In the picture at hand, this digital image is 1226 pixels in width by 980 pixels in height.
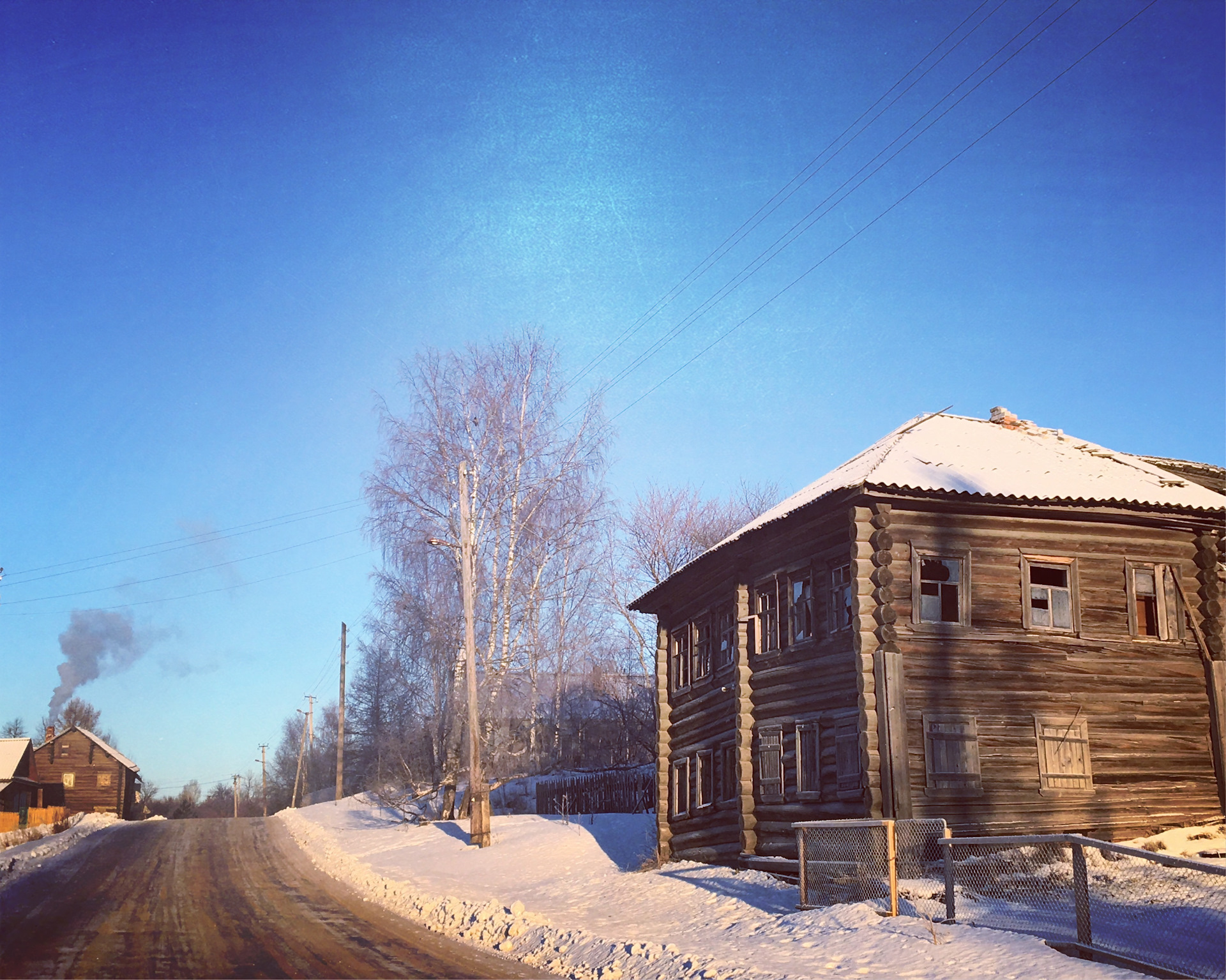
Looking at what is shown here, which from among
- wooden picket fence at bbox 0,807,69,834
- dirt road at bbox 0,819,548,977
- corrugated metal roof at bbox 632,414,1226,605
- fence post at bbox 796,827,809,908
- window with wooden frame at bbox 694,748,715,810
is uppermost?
corrugated metal roof at bbox 632,414,1226,605

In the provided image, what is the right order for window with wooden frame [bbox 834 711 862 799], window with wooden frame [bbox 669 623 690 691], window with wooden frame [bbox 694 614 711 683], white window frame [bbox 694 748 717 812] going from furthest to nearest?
window with wooden frame [bbox 669 623 690 691] → window with wooden frame [bbox 694 614 711 683] → white window frame [bbox 694 748 717 812] → window with wooden frame [bbox 834 711 862 799]

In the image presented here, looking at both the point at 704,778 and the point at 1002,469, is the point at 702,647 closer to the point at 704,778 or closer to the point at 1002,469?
the point at 704,778

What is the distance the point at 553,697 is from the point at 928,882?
32139 mm

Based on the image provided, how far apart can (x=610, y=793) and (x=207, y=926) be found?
19.7m

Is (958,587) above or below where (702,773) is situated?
above

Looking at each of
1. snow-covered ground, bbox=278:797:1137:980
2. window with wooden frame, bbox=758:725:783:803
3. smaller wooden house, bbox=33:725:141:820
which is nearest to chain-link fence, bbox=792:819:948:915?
snow-covered ground, bbox=278:797:1137:980

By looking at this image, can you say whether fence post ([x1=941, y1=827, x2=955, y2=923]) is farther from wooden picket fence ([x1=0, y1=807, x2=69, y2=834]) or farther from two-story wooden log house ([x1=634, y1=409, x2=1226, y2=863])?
wooden picket fence ([x1=0, y1=807, x2=69, y2=834])

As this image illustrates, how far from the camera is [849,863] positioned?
15336 millimetres

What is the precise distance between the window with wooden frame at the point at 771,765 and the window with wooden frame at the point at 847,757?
79.7 inches

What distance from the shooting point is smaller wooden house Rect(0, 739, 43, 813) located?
63.7 metres

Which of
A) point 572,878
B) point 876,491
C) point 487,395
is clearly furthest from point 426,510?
point 876,491

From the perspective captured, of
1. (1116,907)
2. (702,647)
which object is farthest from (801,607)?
(1116,907)

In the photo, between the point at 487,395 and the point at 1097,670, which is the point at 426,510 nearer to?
the point at 487,395

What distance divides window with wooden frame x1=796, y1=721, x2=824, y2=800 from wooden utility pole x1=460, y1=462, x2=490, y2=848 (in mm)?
9510
